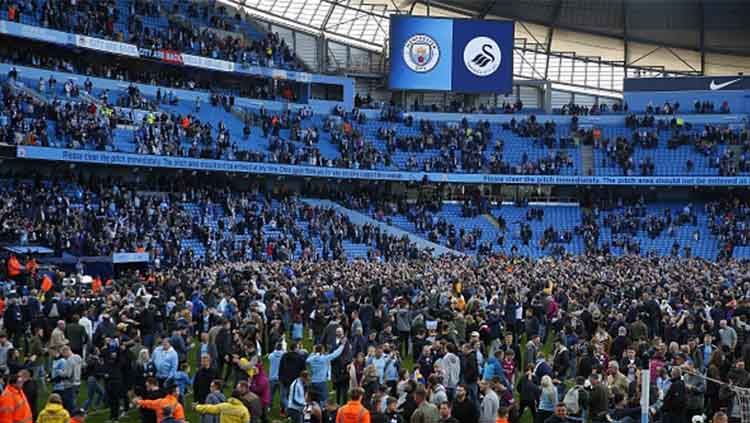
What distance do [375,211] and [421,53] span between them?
11699 millimetres

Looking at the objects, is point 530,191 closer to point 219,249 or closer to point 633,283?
point 219,249

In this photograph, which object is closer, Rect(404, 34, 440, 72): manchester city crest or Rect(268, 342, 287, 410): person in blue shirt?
Rect(268, 342, 287, 410): person in blue shirt

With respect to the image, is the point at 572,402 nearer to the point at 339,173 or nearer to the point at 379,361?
the point at 379,361

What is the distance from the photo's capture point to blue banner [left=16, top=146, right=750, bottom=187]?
1805 inches

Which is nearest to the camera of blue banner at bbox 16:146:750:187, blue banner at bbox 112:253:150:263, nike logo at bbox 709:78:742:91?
blue banner at bbox 112:253:150:263

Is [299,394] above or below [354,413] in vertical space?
below

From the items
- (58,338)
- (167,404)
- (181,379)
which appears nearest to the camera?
(167,404)

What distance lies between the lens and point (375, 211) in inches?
2303

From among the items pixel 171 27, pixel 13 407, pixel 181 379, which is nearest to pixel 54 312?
pixel 181 379

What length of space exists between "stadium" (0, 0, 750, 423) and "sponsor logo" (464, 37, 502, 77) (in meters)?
0.13

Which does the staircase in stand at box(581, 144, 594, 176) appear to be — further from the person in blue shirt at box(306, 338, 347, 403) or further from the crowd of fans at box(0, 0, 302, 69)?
the person in blue shirt at box(306, 338, 347, 403)

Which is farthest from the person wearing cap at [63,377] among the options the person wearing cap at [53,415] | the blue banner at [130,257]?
the blue banner at [130,257]

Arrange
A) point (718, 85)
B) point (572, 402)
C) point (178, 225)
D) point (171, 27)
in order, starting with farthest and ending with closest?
1. point (718, 85)
2. point (171, 27)
3. point (178, 225)
4. point (572, 402)

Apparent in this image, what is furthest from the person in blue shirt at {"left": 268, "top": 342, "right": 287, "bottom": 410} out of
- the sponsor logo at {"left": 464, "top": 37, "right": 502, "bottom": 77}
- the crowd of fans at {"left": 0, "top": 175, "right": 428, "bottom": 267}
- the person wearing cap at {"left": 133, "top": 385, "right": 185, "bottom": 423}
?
the sponsor logo at {"left": 464, "top": 37, "right": 502, "bottom": 77}
